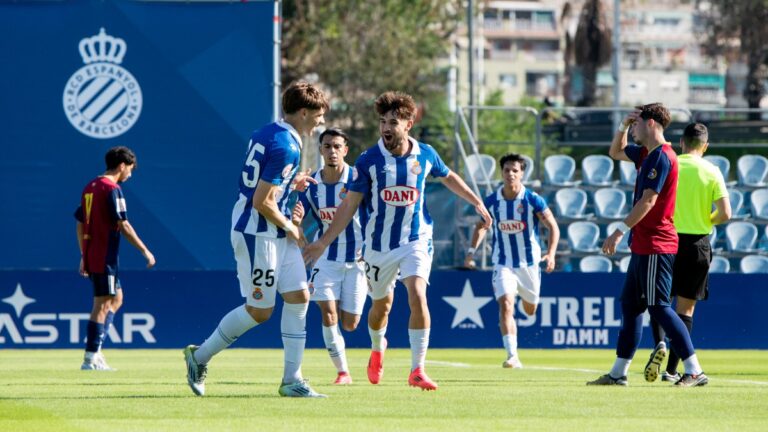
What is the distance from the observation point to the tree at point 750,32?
48812mm

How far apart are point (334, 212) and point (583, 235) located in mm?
11282

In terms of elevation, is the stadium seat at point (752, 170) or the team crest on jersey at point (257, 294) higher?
the stadium seat at point (752, 170)

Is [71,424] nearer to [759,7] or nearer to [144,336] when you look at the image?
[144,336]

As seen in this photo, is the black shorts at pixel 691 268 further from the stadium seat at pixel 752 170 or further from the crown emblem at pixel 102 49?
the stadium seat at pixel 752 170

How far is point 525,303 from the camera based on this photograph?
637 inches

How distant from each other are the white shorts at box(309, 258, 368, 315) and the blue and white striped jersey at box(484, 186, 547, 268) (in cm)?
321

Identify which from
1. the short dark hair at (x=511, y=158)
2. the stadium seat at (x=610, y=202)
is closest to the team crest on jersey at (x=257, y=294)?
the short dark hair at (x=511, y=158)

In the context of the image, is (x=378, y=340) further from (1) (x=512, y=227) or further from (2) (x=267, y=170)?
(1) (x=512, y=227)

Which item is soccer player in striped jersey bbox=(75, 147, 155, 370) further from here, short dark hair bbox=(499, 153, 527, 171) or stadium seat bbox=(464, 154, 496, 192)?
stadium seat bbox=(464, 154, 496, 192)

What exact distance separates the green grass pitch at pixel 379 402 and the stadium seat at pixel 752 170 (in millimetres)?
10771

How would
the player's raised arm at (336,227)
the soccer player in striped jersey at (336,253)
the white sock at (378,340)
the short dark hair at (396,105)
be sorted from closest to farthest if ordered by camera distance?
the player's raised arm at (336,227) → the short dark hair at (396,105) → the white sock at (378,340) → the soccer player in striped jersey at (336,253)

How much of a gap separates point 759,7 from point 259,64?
1262 inches

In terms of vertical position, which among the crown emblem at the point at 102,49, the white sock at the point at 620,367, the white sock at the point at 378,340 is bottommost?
the white sock at the point at 620,367

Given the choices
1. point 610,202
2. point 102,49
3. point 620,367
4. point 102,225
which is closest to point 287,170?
point 620,367
